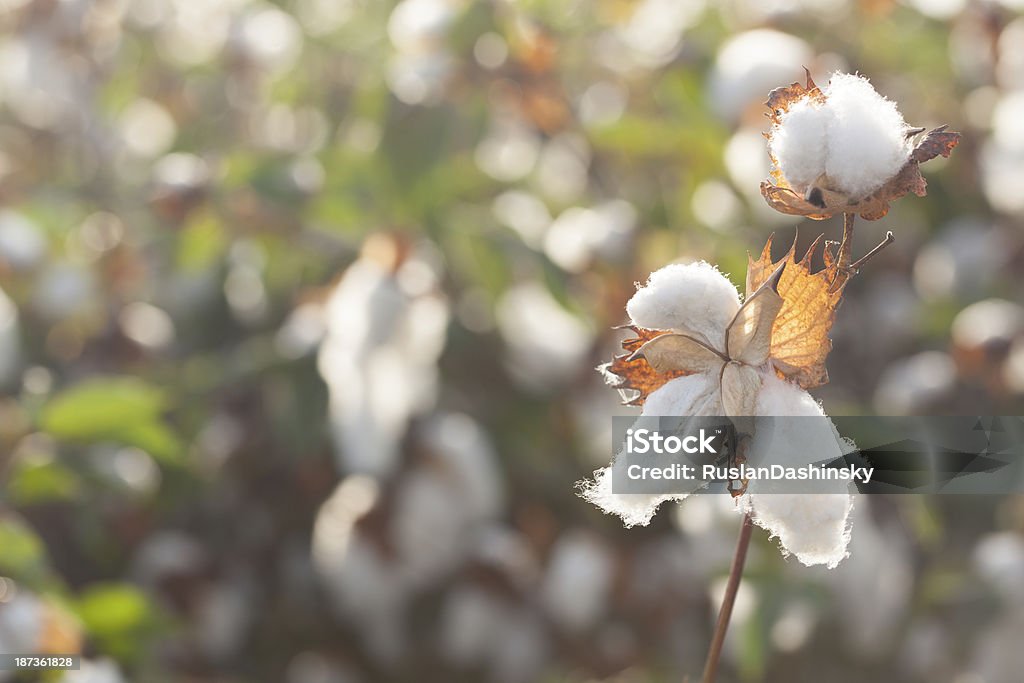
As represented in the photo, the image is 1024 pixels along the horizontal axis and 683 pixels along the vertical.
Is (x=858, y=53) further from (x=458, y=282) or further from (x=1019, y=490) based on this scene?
(x=1019, y=490)

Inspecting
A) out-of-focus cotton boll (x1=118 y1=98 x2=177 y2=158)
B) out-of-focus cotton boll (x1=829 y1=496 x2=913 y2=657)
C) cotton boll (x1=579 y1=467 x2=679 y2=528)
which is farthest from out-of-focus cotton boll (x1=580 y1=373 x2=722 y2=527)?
out-of-focus cotton boll (x1=118 y1=98 x2=177 y2=158)

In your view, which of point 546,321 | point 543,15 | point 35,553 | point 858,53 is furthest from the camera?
point 858,53

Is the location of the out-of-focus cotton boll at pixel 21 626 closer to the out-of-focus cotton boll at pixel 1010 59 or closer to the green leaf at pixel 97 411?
the green leaf at pixel 97 411

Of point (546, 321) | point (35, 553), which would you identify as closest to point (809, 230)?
point (546, 321)

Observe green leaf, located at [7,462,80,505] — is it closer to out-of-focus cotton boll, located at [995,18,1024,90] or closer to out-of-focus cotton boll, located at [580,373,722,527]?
out-of-focus cotton boll, located at [580,373,722,527]

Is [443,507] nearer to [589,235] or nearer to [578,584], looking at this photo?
[578,584]

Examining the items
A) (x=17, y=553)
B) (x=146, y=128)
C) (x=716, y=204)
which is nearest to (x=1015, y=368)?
(x=716, y=204)
